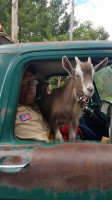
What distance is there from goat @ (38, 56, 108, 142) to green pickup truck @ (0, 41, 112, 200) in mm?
353

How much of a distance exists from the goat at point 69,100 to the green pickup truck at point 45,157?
1.16ft

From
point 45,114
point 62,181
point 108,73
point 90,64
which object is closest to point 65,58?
point 90,64

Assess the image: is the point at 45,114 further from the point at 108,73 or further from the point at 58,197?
the point at 58,197

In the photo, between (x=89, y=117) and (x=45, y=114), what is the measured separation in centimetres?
122

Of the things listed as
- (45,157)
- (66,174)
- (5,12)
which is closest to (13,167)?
(45,157)

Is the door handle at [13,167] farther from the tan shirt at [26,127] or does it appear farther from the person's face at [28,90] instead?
the person's face at [28,90]

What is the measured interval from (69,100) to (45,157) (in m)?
1.09

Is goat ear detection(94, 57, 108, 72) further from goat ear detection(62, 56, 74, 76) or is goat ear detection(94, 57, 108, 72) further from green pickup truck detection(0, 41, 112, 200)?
goat ear detection(62, 56, 74, 76)

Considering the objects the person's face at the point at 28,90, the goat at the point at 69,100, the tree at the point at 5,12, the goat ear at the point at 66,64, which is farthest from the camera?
the tree at the point at 5,12

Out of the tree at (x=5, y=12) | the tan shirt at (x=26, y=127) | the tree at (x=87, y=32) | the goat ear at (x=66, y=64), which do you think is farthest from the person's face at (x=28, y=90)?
the tree at (x=87, y=32)

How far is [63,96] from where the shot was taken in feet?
8.18

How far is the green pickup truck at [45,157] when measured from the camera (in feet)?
4.41

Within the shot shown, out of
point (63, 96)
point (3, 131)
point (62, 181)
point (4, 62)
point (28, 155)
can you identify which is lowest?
point (62, 181)

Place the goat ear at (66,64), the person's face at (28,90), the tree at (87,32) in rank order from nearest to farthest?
the goat ear at (66,64) < the person's face at (28,90) < the tree at (87,32)
